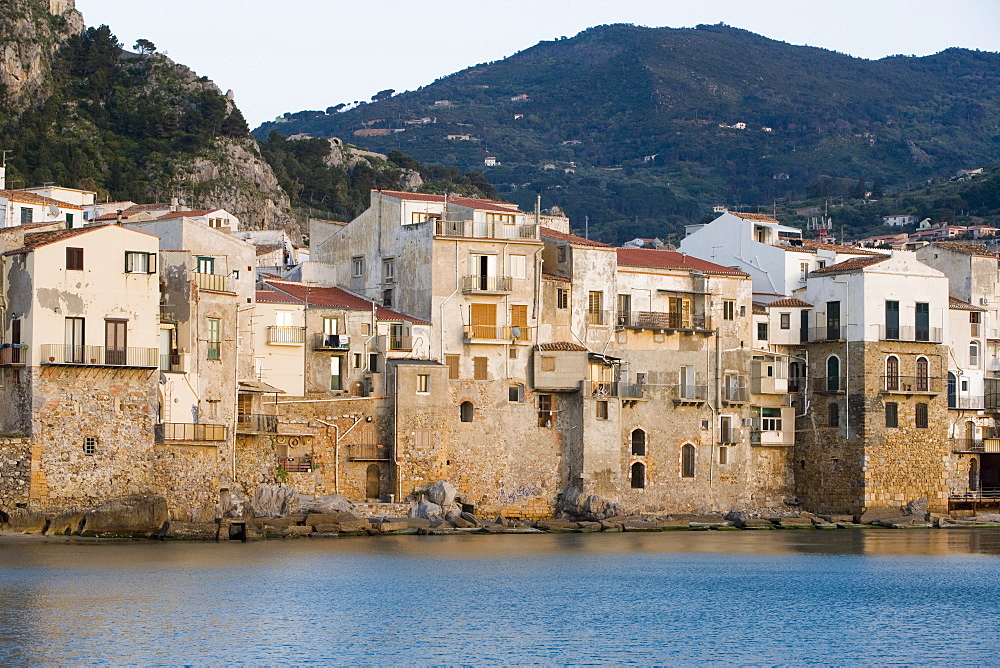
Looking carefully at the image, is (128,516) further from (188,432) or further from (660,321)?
(660,321)

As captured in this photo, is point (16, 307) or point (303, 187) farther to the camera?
point (303, 187)

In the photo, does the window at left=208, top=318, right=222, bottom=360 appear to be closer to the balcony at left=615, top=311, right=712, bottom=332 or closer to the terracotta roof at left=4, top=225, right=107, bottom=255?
the terracotta roof at left=4, top=225, right=107, bottom=255

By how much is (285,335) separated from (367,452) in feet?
18.3

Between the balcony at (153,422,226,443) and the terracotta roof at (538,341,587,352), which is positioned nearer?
the balcony at (153,422,226,443)

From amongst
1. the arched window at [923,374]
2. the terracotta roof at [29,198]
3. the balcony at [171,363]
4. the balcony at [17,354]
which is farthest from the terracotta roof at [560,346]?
the terracotta roof at [29,198]

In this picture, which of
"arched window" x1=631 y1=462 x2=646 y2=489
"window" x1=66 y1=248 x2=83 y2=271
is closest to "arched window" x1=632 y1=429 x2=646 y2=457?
"arched window" x1=631 y1=462 x2=646 y2=489

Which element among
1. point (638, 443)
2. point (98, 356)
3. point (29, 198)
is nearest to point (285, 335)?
point (98, 356)

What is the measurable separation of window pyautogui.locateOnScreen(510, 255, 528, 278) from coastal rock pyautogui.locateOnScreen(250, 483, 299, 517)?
1442cm

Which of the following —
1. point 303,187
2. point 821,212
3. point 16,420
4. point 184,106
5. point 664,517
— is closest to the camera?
point 16,420

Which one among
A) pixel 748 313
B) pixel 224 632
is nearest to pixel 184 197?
pixel 748 313

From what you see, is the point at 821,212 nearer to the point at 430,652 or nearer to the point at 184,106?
the point at 184,106

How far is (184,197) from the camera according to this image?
338 feet

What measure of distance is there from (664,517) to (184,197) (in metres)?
44.1

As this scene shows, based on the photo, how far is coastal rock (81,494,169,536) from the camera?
55.7 meters
